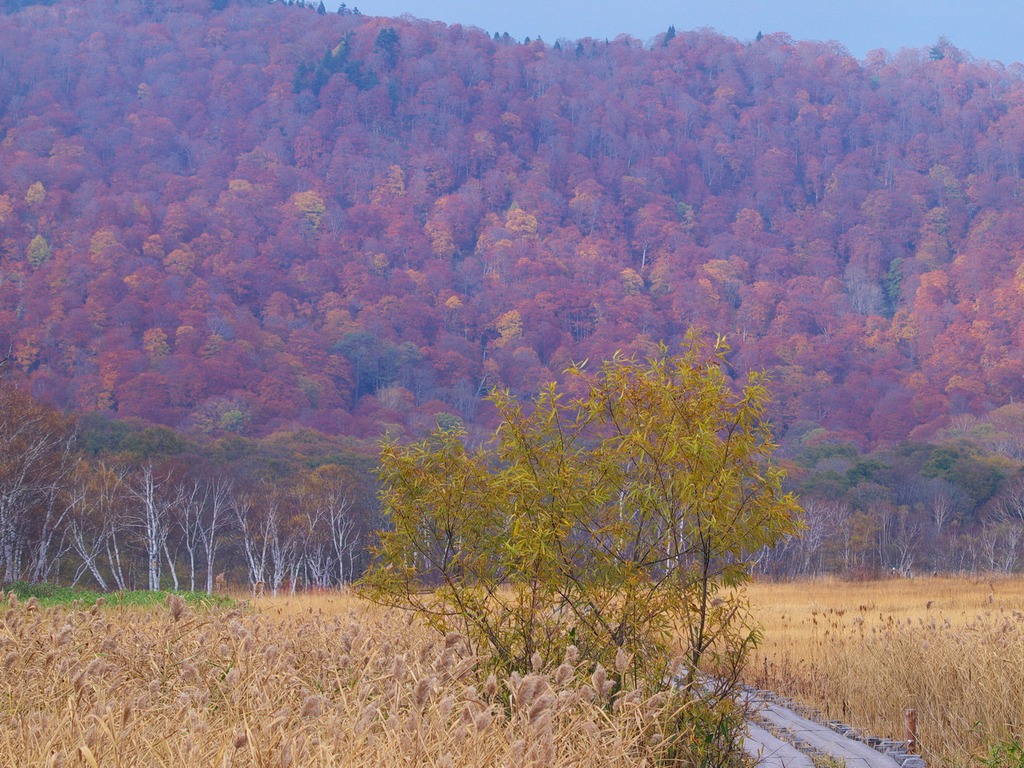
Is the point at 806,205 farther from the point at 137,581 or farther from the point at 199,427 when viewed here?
the point at 137,581

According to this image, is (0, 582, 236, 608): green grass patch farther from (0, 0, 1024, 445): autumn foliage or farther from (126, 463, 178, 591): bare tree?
(0, 0, 1024, 445): autumn foliage

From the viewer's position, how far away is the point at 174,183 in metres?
100

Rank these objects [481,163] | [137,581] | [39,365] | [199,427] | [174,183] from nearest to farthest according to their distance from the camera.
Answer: [137,581] < [199,427] < [39,365] < [174,183] < [481,163]

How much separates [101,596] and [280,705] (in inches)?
418

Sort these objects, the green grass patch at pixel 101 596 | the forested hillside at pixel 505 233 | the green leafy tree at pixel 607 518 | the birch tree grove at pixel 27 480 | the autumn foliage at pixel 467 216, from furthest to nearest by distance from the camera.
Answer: the autumn foliage at pixel 467 216
the forested hillside at pixel 505 233
the birch tree grove at pixel 27 480
the green grass patch at pixel 101 596
the green leafy tree at pixel 607 518

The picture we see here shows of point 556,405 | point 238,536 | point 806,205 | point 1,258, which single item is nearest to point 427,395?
point 1,258

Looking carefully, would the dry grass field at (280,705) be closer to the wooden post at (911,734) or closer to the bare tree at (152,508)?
the wooden post at (911,734)

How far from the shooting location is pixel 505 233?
10044 cm

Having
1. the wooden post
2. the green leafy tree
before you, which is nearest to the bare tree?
the green leafy tree

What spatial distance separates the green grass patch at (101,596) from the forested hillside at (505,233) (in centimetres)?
2850

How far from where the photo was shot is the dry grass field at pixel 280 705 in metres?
3.71

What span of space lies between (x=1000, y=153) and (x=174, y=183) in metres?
79.6

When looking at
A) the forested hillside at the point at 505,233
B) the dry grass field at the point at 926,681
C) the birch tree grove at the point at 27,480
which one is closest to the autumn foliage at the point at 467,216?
the forested hillside at the point at 505,233

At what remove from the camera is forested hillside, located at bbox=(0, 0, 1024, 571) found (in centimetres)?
7138
